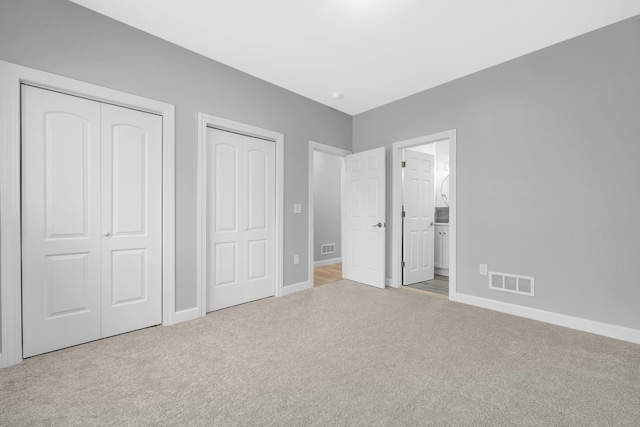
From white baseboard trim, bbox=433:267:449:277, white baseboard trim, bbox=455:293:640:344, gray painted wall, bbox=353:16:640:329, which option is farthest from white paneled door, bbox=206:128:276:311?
white baseboard trim, bbox=433:267:449:277

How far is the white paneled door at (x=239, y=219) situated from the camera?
3051 millimetres

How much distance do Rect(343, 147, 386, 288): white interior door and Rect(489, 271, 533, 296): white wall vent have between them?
1.35 metres

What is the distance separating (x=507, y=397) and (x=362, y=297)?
2012 mm

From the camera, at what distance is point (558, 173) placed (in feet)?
8.80

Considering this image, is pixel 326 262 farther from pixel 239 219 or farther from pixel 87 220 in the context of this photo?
pixel 87 220

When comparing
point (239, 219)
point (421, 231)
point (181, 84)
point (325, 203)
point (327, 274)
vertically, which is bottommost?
point (327, 274)

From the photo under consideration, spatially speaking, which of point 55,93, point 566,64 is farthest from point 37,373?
point 566,64

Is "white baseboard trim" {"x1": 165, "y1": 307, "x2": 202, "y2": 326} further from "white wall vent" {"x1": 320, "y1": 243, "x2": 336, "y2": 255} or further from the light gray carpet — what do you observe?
"white wall vent" {"x1": 320, "y1": 243, "x2": 336, "y2": 255}

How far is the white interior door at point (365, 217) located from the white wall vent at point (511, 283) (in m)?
1.35

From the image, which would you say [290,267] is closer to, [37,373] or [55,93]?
[37,373]

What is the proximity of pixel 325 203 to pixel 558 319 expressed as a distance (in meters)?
4.11

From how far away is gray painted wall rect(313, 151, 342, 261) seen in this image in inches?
224

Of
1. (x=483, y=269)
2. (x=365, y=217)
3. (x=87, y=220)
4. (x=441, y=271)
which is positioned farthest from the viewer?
(x=441, y=271)

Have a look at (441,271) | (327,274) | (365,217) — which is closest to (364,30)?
(365,217)
